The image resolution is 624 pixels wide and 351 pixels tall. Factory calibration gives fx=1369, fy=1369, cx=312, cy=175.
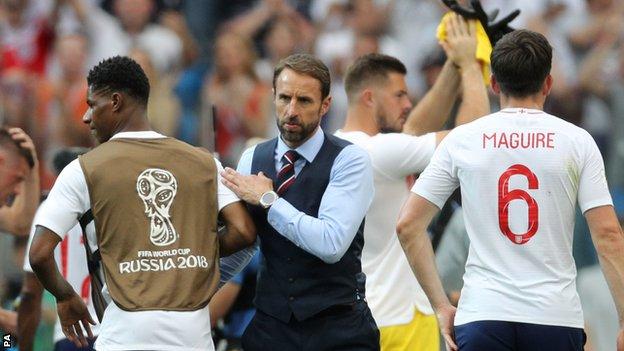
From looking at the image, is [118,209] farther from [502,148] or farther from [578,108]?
[578,108]

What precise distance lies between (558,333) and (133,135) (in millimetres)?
1997

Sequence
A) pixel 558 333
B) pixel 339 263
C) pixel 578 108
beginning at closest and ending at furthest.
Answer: pixel 558 333
pixel 339 263
pixel 578 108

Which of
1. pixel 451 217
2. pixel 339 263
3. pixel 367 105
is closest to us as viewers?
pixel 339 263

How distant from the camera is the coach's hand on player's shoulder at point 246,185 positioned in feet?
19.5

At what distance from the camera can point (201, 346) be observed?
19.1 feet

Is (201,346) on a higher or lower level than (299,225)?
lower

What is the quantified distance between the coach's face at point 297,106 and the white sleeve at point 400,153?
1156 mm

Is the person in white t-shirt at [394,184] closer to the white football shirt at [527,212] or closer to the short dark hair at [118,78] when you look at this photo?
the white football shirt at [527,212]

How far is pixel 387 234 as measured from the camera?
7.47 metres

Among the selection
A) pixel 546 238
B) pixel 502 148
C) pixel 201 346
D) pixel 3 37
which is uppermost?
pixel 3 37

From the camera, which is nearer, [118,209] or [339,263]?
[118,209]

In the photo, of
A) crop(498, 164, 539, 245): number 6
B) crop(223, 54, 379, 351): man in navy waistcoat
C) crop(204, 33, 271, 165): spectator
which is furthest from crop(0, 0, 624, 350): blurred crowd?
crop(498, 164, 539, 245): number 6

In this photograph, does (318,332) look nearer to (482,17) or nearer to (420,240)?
(420,240)

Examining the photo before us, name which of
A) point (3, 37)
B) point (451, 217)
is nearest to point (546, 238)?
point (451, 217)
